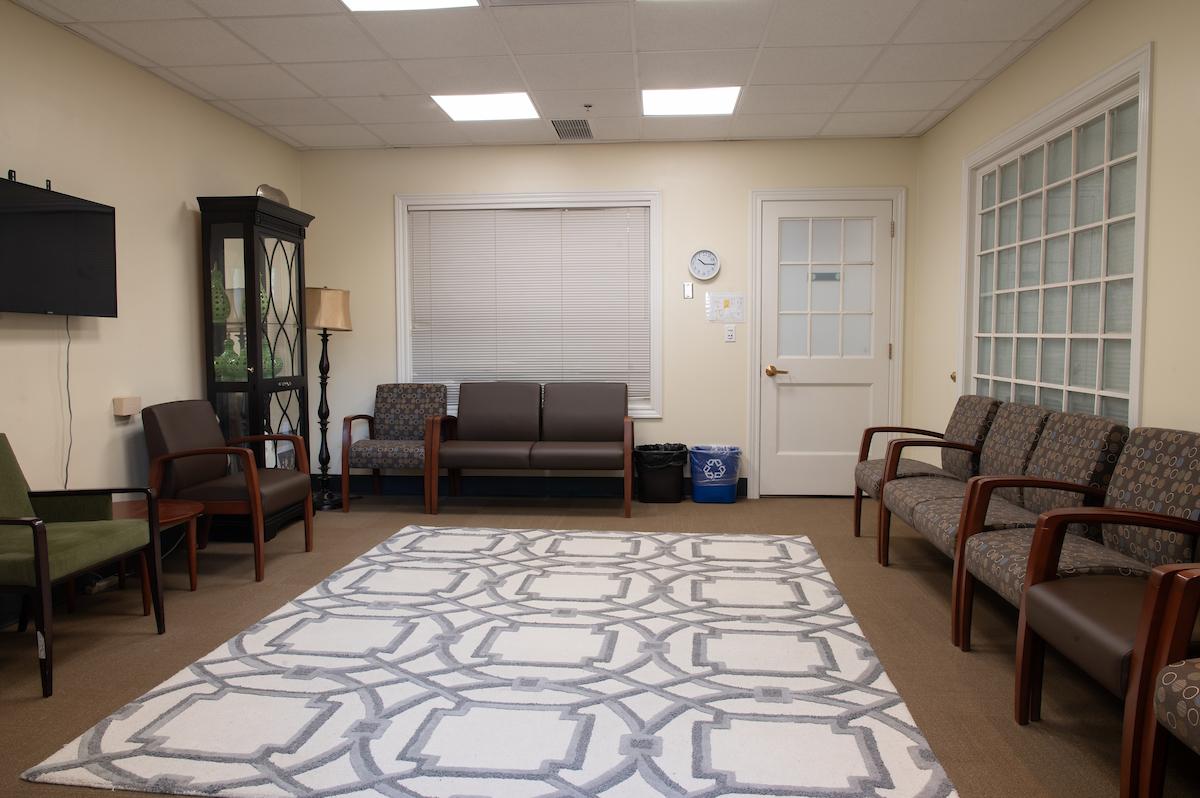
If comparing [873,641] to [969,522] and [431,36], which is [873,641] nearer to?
[969,522]

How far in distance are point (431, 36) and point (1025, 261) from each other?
3.15 meters

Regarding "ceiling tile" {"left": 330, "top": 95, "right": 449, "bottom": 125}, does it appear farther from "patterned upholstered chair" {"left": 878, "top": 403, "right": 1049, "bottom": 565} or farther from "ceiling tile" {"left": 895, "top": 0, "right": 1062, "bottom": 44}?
"patterned upholstered chair" {"left": 878, "top": 403, "right": 1049, "bottom": 565}

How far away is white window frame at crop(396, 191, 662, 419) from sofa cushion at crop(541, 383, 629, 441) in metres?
0.28

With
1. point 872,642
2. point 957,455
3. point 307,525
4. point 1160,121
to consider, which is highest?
point 1160,121

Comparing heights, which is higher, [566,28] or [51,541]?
[566,28]

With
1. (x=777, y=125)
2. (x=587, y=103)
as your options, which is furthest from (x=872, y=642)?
(x=777, y=125)

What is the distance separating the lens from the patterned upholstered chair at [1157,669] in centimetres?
160

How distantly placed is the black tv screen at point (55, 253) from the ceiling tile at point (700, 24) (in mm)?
2607

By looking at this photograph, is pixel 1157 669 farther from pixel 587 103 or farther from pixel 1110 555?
pixel 587 103

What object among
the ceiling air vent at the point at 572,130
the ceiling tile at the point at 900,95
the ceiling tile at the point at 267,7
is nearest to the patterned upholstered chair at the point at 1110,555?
the ceiling tile at the point at 900,95

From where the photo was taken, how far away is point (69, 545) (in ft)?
8.58

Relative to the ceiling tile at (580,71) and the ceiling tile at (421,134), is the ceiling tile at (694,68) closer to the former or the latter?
the ceiling tile at (580,71)

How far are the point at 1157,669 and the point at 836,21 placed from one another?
291cm

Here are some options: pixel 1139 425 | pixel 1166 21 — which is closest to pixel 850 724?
pixel 1139 425
